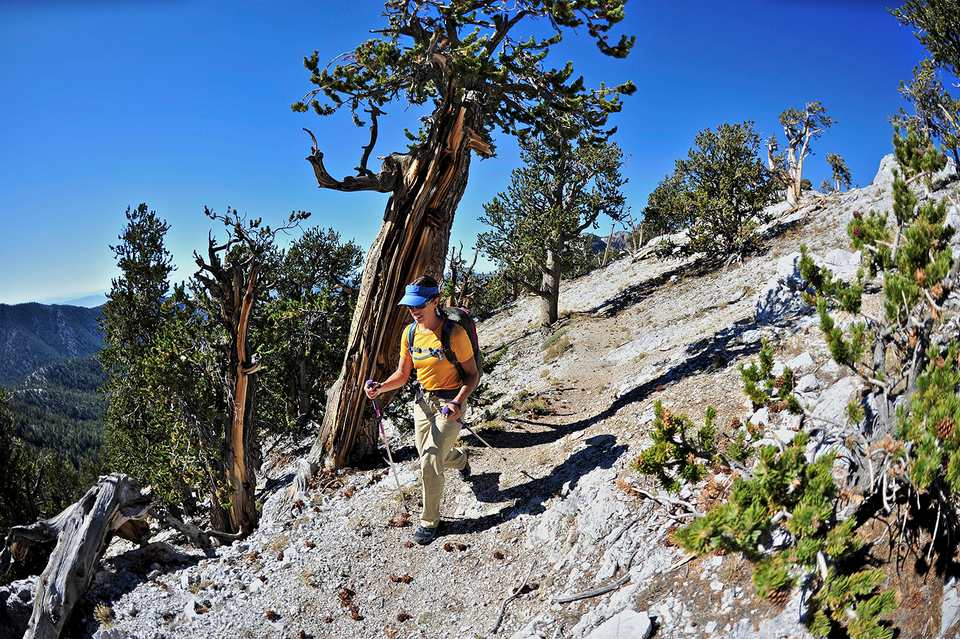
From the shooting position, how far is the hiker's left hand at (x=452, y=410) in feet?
19.3

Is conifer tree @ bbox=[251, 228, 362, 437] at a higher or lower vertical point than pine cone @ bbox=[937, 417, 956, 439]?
higher

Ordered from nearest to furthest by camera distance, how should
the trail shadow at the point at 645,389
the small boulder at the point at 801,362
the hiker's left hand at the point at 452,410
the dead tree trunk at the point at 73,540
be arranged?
the dead tree trunk at the point at 73,540 → the hiker's left hand at the point at 452,410 → the small boulder at the point at 801,362 → the trail shadow at the point at 645,389

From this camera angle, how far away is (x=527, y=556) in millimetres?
5852

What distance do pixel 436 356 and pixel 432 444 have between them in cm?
101

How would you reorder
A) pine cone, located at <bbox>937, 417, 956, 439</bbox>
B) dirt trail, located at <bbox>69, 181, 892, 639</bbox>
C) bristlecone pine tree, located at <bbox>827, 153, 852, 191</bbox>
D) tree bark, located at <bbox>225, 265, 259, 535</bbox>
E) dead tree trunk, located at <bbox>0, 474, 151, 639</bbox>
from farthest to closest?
bristlecone pine tree, located at <bbox>827, 153, 852, 191</bbox>
tree bark, located at <bbox>225, 265, 259, 535</bbox>
dead tree trunk, located at <bbox>0, 474, 151, 639</bbox>
dirt trail, located at <bbox>69, 181, 892, 639</bbox>
pine cone, located at <bbox>937, 417, 956, 439</bbox>

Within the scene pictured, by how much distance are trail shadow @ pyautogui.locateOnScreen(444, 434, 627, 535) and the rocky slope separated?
2 centimetres

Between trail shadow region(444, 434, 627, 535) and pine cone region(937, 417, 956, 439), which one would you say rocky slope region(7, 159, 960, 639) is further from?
pine cone region(937, 417, 956, 439)

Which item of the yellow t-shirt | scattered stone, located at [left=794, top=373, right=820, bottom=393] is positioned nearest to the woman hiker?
the yellow t-shirt

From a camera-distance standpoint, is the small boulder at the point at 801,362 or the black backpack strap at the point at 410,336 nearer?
the black backpack strap at the point at 410,336

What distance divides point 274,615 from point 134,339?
1666 centimetres

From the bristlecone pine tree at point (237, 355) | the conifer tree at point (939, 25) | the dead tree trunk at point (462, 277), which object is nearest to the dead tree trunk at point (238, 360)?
the bristlecone pine tree at point (237, 355)

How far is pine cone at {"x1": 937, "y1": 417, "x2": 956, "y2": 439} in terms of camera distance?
2.89 m

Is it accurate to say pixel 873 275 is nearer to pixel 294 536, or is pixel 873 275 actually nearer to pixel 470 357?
pixel 470 357

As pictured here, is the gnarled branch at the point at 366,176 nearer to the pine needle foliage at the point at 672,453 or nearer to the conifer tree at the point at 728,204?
the pine needle foliage at the point at 672,453
